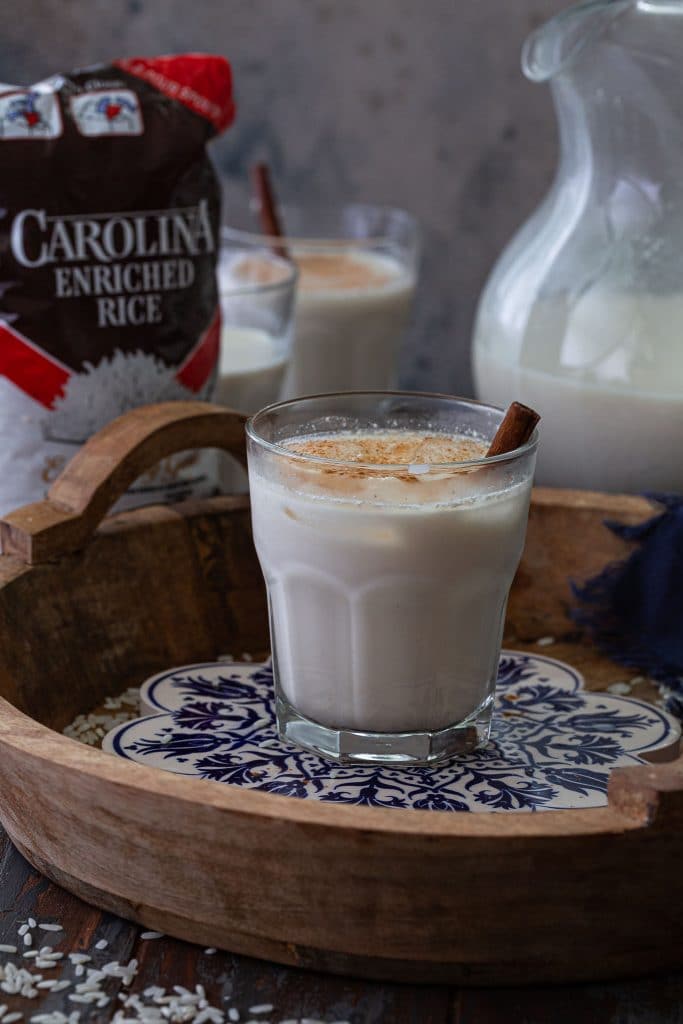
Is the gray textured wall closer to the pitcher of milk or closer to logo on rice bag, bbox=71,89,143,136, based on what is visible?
the pitcher of milk

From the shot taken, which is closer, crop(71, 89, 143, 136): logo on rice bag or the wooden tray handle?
the wooden tray handle

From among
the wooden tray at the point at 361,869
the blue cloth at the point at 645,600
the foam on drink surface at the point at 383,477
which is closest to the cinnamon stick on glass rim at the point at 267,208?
the blue cloth at the point at 645,600

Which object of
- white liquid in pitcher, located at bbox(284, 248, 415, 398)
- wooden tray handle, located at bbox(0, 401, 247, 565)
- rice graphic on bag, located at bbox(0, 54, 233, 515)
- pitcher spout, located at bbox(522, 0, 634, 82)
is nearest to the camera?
wooden tray handle, located at bbox(0, 401, 247, 565)

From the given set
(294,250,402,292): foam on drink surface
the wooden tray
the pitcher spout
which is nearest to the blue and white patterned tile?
the wooden tray

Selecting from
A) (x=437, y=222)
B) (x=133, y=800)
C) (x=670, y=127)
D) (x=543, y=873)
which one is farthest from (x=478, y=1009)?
(x=437, y=222)

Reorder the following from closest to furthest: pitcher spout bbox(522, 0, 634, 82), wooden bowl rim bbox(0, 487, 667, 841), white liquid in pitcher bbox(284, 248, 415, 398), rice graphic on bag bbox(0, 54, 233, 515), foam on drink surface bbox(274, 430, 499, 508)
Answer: wooden bowl rim bbox(0, 487, 667, 841)
foam on drink surface bbox(274, 430, 499, 508)
rice graphic on bag bbox(0, 54, 233, 515)
pitcher spout bbox(522, 0, 634, 82)
white liquid in pitcher bbox(284, 248, 415, 398)

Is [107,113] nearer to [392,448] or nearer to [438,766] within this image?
[392,448]
